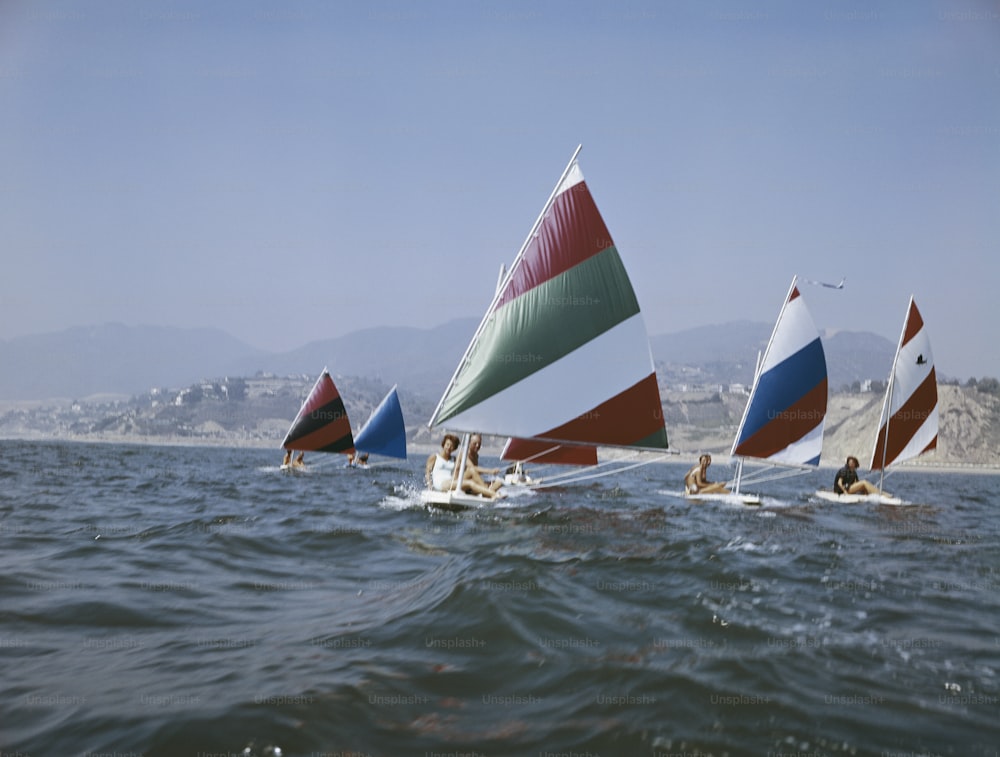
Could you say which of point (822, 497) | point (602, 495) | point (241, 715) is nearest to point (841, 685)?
point (241, 715)

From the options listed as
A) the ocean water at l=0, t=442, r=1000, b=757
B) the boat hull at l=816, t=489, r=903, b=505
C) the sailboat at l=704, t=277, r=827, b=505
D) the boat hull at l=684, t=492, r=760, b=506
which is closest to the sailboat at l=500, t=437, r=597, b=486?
the boat hull at l=684, t=492, r=760, b=506

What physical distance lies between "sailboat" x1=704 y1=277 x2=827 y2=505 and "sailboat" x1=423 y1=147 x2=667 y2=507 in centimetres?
774

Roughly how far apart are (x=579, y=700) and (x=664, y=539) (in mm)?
8539

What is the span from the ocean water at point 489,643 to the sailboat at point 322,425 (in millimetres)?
23902

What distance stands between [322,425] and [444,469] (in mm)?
22527

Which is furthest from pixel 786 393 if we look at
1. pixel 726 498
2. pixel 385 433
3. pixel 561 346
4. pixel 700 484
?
pixel 385 433

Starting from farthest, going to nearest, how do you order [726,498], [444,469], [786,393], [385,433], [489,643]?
[385,433] → [786,393] → [726,498] → [444,469] → [489,643]

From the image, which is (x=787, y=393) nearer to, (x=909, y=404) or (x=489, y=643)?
(x=909, y=404)

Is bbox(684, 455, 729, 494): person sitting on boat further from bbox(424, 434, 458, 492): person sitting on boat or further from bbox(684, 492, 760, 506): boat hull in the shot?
bbox(424, 434, 458, 492): person sitting on boat

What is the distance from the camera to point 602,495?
2628cm

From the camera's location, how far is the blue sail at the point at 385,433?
133 feet

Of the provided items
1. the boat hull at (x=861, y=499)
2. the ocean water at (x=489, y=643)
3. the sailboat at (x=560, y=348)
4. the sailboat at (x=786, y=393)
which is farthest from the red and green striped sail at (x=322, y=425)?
the boat hull at (x=861, y=499)

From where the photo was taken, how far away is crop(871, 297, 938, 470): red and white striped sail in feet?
86.5

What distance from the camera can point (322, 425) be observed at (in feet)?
128
